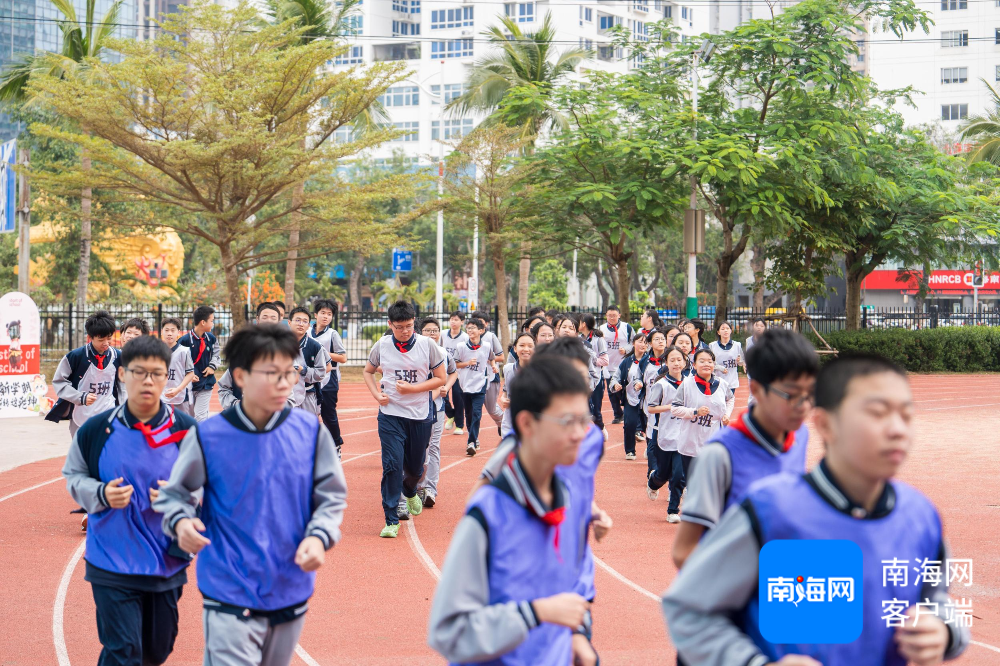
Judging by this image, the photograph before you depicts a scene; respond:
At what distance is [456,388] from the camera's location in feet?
49.3

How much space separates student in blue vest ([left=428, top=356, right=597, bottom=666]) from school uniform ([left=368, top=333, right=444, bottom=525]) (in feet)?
19.5

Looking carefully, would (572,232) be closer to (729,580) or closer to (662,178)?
(662,178)

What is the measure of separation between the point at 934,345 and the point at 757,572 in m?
30.3

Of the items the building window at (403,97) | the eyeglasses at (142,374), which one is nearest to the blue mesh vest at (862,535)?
the eyeglasses at (142,374)

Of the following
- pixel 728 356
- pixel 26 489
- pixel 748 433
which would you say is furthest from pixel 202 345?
pixel 748 433

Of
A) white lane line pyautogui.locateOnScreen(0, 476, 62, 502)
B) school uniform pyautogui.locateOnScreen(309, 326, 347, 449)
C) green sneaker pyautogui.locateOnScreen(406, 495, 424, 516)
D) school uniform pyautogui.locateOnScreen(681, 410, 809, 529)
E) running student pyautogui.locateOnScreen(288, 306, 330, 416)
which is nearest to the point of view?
school uniform pyautogui.locateOnScreen(681, 410, 809, 529)

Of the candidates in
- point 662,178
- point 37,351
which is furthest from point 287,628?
point 662,178

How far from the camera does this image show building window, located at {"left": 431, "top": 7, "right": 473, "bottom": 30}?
70000 mm

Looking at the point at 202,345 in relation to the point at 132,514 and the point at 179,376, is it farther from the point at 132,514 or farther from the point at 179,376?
the point at 132,514

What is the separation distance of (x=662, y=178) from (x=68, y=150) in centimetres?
2062

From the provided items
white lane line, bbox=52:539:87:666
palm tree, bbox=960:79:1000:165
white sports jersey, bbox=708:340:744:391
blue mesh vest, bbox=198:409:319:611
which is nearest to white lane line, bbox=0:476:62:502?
white lane line, bbox=52:539:87:666

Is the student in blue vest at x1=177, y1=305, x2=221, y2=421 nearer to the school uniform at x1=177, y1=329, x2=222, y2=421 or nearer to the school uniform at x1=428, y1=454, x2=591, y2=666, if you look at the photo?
the school uniform at x1=177, y1=329, x2=222, y2=421

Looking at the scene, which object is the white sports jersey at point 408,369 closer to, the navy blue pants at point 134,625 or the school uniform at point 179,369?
the school uniform at point 179,369

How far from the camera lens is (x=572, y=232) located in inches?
899
